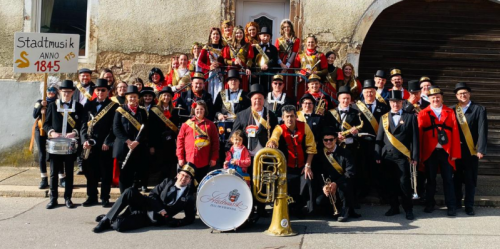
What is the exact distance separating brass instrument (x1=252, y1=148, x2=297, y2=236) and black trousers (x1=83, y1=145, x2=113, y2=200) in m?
2.71

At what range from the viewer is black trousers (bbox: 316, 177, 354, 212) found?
7.69m

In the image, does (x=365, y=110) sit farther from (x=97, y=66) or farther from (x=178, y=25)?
(x=97, y=66)

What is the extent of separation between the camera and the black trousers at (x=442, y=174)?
8.05m

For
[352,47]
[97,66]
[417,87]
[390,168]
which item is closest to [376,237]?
[390,168]

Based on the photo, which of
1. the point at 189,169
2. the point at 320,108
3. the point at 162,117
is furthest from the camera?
the point at 162,117

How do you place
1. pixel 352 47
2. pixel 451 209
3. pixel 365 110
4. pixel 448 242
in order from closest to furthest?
pixel 448 242, pixel 451 209, pixel 365 110, pixel 352 47

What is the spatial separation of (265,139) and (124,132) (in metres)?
2.22

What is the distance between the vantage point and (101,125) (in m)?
8.44

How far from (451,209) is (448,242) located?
1.51 metres

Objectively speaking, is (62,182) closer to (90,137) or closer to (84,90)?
(90,137)

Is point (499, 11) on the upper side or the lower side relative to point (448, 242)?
upper

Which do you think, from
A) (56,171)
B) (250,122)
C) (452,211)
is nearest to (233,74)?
(250,122)

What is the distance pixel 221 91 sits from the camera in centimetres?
902

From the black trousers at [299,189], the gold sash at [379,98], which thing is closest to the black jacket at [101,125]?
the black trousers at [299,189]
